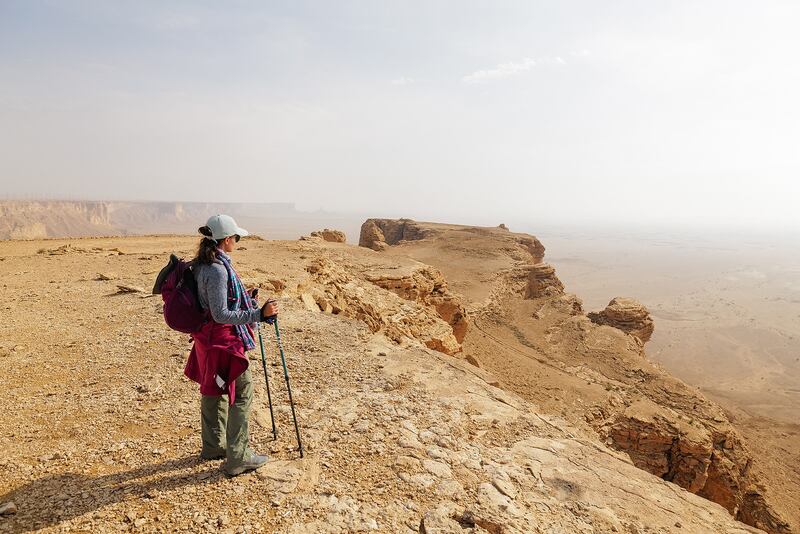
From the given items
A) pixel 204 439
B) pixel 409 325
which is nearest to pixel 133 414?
pixel 204 439

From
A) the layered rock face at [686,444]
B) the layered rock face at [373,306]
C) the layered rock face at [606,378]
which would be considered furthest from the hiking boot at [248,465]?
the layered rock face at [686,444]

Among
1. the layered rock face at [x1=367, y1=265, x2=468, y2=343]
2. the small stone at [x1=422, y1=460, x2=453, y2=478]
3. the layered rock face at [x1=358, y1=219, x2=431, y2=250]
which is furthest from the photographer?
the layered rock face at [x1=358, y1=219, x2=431, y2=250]

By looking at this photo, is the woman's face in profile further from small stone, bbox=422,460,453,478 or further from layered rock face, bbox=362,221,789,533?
layered rock face, bbox=362,221,789,533

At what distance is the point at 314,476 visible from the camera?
12.5ft

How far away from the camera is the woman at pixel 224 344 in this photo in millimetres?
3357

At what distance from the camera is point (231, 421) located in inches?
140

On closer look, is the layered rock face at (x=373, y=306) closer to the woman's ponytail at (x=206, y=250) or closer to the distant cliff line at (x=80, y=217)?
the woman's ponytail at (x=206, y=250)

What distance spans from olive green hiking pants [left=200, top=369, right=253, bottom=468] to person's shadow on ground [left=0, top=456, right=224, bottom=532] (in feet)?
0.76

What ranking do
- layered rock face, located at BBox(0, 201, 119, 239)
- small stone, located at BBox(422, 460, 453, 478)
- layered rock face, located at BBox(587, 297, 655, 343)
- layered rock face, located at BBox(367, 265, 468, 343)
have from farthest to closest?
layered rock face, located at BBox(0, 201, 119, 239), layered rock face, located at BBox(587, 297, 655, 343), layered rock face, located at BBox(367, 265, 468, 343), small stone, located at BBox(422, 460, 453, 478)

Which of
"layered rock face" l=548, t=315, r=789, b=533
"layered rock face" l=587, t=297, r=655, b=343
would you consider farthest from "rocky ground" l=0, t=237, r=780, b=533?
"layered rock face" l=587, t=297, r=655, b=343

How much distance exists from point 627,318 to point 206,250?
27.6 meters

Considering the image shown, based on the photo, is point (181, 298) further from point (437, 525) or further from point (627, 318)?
point (627, 318)

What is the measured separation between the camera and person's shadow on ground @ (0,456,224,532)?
10.0 feet

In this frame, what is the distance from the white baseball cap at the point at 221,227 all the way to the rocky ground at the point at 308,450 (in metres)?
2.15
